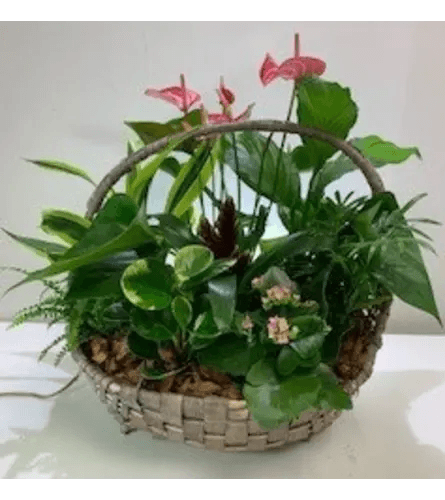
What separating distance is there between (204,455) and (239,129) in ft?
1.40

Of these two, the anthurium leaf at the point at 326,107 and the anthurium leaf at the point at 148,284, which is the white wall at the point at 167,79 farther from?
the anthurium leaf at the point at 148,284

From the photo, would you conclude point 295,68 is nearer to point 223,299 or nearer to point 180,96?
point 180,96

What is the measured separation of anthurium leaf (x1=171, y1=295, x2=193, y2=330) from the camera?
90cm

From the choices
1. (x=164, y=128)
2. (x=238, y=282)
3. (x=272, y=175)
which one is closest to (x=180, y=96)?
(x=164, y=128)

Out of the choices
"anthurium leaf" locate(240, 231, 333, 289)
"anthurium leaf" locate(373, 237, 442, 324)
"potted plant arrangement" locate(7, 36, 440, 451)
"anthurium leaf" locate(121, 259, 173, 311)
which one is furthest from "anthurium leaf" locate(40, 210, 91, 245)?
"anthurium leaf" locate(373, 237, 442, 324)

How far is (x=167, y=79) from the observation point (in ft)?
4.30

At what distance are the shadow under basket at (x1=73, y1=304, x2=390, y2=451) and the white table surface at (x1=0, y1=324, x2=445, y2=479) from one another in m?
0.04

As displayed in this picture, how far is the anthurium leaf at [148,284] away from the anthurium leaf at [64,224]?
0.35 feet

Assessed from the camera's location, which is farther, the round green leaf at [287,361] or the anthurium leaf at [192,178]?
the anthurium leaf at [192,178]

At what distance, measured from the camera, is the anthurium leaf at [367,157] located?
103 centimetres

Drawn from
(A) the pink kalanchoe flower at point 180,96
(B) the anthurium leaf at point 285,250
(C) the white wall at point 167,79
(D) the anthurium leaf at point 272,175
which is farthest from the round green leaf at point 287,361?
(C) the white wall at point 167,79

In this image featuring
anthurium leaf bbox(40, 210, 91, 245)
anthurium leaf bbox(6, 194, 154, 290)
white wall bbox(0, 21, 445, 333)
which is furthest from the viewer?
white wall bbox(0, 21, 445, 333)

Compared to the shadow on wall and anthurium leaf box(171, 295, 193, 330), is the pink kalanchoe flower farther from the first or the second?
the shadow on wall

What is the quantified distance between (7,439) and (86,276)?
10.9 inches
